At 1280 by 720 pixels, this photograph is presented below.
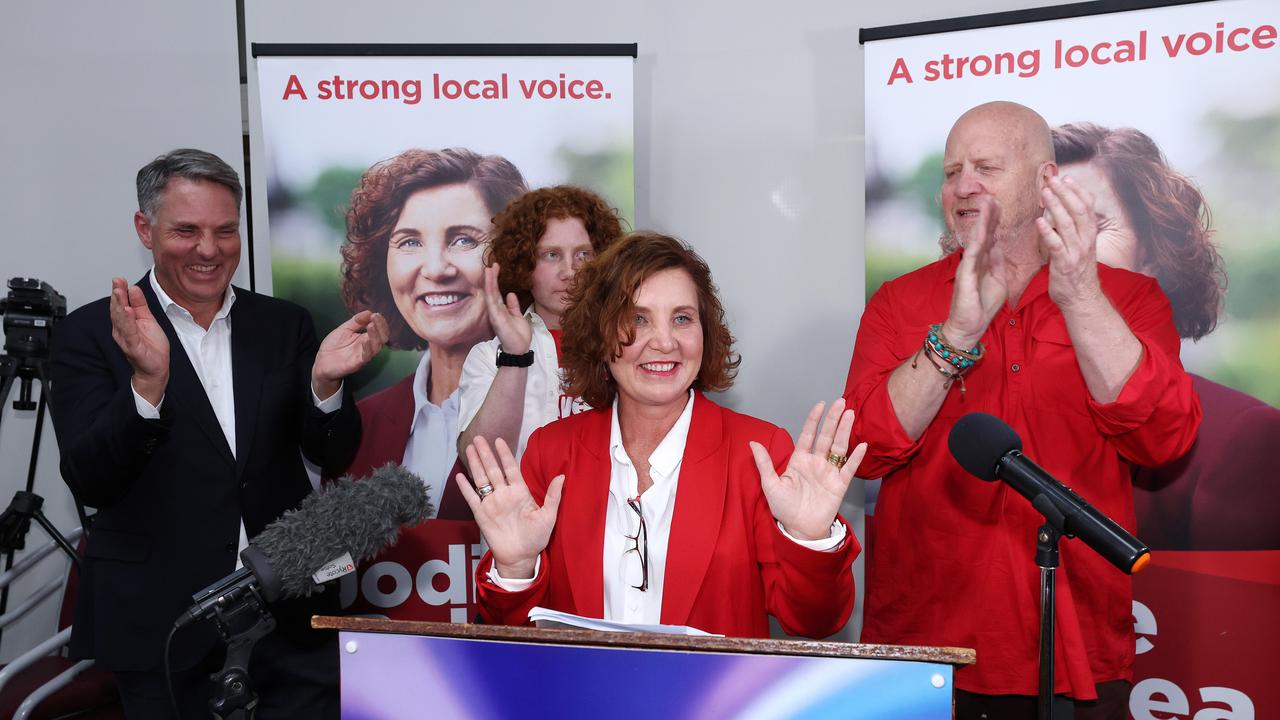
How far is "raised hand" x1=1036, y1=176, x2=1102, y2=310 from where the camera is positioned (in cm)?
225

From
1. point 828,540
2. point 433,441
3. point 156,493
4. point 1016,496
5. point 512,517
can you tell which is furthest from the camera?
point 433,441

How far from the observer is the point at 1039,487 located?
1.62 m

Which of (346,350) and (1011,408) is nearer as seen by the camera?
(1011,408)

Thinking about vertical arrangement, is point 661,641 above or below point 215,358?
below

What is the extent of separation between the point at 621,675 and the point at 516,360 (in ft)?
6.43

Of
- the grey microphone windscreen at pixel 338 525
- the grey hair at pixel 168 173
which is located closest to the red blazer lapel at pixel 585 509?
the grey microphone windscreen at pixel 338 525

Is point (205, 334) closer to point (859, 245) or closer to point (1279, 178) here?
point (859, 245)

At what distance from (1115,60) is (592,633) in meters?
2.58

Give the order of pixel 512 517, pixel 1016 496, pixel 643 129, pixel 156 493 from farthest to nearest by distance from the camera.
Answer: pixel 643 129 → pixel 156 493 → pixel 1016 496 → pixel 512 517

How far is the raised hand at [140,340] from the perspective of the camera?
8.39ft

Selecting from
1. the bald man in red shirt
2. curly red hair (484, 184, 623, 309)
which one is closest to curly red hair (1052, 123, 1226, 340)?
the bald man in red shirt

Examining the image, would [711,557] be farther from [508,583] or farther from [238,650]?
[238,650]

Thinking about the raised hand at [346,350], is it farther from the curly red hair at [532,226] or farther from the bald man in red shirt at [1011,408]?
the bald man in red shirt at [1011,408]

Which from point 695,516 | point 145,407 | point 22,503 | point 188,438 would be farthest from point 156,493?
point 695,516
